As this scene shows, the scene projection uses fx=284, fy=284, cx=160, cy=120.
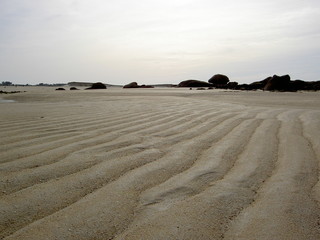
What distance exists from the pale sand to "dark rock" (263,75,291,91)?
11.9 meters

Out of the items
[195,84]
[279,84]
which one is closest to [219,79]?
[195,84]

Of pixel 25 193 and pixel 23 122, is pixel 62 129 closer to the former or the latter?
pixel 23 122

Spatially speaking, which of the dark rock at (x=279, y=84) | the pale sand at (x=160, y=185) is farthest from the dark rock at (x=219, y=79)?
the pale sand at (x=160, y=185)

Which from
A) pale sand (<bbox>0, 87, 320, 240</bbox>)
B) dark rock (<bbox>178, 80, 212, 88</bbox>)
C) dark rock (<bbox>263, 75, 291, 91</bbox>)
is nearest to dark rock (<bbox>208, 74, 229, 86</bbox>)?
dark rock (<bbox>178, 80, 212, 88</bbox>)

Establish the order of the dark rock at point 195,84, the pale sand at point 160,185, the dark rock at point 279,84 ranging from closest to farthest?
1. the pale sand at point 160,185
2. the dark rock at point 279,84
3. the dark rock at point 195,84

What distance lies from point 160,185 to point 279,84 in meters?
13.8

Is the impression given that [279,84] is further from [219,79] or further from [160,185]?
[160,185]

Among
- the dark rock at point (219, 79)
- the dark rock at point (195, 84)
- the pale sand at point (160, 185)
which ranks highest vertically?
the dark rock at point (219, 79)

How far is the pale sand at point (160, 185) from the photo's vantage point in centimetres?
110

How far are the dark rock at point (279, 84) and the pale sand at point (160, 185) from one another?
11931 mm

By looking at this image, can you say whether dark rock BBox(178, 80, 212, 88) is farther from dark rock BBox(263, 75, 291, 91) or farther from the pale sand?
the pale sand

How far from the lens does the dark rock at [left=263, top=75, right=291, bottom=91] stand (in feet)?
45.1

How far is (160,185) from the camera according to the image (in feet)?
4.91

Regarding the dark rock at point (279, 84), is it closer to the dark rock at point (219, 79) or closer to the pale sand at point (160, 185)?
the dark rock at point (219, 79)
